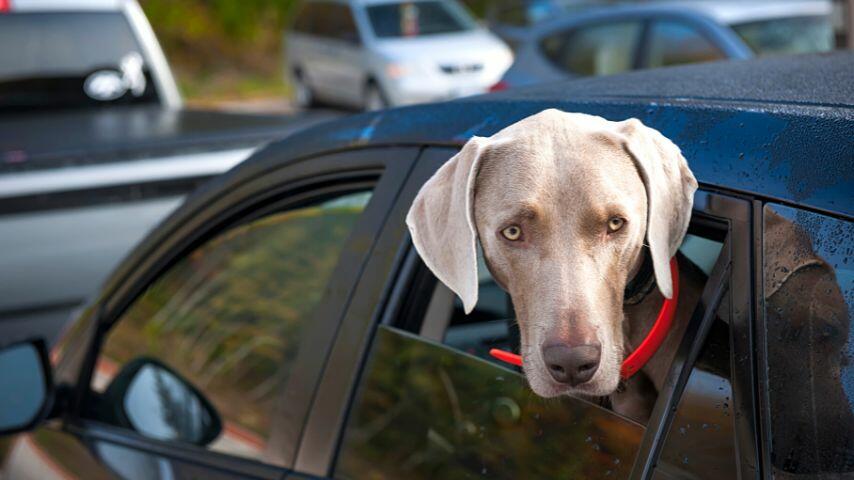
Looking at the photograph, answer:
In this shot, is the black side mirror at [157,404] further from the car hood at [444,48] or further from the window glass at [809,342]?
the car hood at [444,48]

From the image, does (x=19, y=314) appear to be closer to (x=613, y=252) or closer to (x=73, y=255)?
(x=73, y=255)

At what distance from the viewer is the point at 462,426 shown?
2.02 m

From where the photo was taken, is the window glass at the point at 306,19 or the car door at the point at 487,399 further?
the window glass at the point at 306,19

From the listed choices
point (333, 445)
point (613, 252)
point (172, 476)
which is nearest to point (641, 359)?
point (613, 252)

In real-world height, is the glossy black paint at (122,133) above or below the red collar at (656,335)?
above

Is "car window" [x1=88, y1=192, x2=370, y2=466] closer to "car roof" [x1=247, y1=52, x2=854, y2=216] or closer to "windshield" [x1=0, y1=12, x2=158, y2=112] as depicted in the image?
"car roof" [x1=247, y1=52, x2=854, y2=216]

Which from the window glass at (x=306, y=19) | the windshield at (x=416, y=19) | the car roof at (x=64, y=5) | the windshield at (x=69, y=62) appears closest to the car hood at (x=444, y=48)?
the windshield at (x=416, y=19)

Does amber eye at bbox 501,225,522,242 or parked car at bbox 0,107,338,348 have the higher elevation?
parked car at bbox 0,107,338,348

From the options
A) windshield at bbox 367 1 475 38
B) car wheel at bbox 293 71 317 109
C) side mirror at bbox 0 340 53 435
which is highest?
car wheel at bbox 293 71 317 109

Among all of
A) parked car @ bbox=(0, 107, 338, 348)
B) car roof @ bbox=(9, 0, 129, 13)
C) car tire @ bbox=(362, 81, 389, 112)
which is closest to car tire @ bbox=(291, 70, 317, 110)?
car tire @ bbox=(362, 81, 389, 112)

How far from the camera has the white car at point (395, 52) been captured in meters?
15.5

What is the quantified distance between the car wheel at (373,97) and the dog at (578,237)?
14.5 m

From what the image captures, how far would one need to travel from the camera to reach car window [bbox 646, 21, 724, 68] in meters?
8.55

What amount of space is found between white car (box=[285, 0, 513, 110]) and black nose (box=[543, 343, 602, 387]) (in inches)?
500
